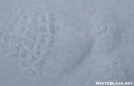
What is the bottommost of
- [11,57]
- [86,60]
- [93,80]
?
[93,80]

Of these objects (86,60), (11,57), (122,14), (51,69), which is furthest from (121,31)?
(11,57)

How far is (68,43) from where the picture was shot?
3.31 feet

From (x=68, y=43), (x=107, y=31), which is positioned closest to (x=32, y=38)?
(x=68, y=43)

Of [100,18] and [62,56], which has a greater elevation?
[100,18]

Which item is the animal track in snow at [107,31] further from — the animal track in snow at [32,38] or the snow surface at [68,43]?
the animal track in snow at [32,38]

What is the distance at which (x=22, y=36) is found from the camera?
0.98 m

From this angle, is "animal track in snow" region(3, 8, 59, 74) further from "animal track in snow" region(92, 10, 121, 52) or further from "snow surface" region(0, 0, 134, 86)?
"animal track in snow" region(92, 10, 121, 52)

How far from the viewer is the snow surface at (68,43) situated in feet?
3.25

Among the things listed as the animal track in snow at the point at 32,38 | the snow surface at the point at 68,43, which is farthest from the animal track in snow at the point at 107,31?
the animal track in snow at the point at 32,38

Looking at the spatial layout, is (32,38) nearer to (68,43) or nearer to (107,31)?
(68,43)

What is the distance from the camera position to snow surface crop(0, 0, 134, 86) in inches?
39.0

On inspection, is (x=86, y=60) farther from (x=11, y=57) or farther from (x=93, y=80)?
(x=11, y=57)

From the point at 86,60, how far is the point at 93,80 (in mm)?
104

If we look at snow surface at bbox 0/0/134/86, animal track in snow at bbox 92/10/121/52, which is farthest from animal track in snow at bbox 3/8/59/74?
animal track in snow at bbox 92/10/121/52
